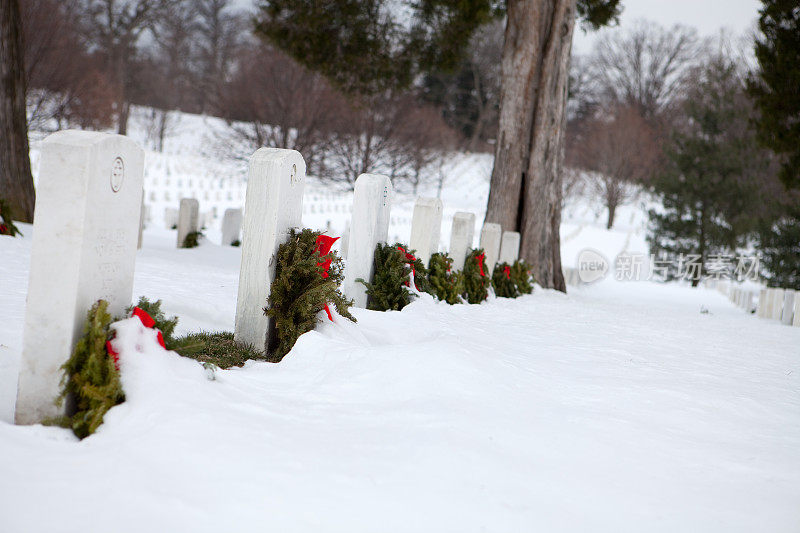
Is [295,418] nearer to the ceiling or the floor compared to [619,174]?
nearer to the floor

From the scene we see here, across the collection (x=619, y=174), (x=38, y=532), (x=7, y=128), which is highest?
(x=619, y=174)

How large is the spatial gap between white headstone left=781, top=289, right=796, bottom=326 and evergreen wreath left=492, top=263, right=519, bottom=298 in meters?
5.01

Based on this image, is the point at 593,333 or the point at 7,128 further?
the point at 7,128

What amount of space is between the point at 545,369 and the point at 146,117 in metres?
40.0

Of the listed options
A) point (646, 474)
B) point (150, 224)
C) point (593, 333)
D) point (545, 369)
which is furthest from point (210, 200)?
point (646, 474)

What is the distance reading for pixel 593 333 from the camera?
21.9 ft

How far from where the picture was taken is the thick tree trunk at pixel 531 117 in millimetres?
11828

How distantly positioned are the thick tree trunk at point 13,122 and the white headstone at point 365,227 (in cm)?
592

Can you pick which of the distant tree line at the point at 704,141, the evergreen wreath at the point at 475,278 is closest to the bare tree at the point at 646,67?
the distant tree line at the point at 704,141

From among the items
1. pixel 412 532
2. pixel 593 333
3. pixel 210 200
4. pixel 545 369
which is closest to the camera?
pixel 412 532

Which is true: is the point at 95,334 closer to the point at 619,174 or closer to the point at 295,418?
the point at 295,418

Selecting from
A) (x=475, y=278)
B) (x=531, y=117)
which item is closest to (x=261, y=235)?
(x=475, y=278)

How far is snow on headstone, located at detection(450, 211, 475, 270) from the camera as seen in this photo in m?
8.27

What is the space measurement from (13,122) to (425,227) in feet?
20.3
